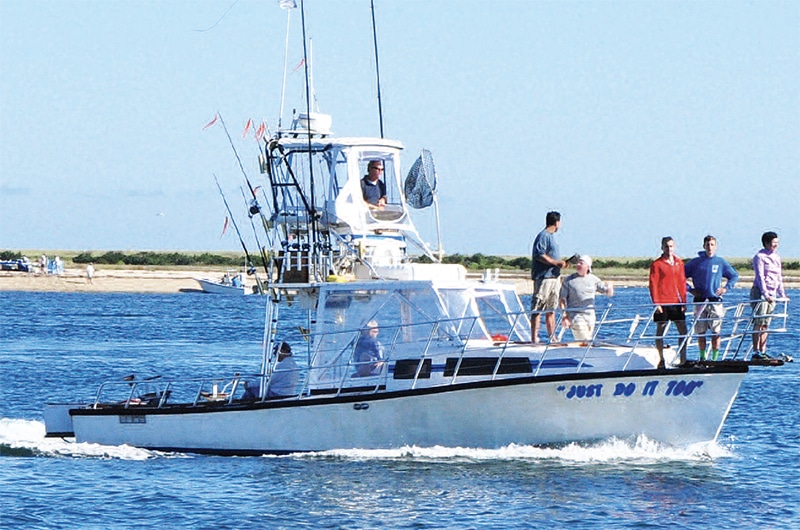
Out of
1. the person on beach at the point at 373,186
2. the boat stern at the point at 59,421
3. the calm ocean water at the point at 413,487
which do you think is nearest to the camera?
the calm ocean water at the point at 413,487

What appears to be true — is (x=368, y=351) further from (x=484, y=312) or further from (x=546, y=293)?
(x=546, y=293)

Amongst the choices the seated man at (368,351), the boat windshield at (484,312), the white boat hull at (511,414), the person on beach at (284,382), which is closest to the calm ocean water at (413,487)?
the white boat hull at (511,414)

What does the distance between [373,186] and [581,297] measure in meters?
3.82

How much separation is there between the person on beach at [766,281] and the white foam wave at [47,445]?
30.1 feet

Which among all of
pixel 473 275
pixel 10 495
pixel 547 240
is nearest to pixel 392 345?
pixel 547 240

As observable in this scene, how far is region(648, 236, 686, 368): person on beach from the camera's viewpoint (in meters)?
18.7

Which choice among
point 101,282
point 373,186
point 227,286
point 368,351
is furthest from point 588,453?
point 101,282

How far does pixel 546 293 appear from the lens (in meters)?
19.5

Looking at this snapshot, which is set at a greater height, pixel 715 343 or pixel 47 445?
pixel 715 343

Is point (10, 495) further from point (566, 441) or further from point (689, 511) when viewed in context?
point (689, 511)

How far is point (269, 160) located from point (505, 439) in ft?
19.0

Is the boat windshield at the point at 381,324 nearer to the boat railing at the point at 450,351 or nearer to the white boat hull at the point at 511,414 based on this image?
the boat railing at the point at 450,351

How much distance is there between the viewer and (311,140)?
69.0 feet

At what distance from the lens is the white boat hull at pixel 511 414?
18.5 metres
